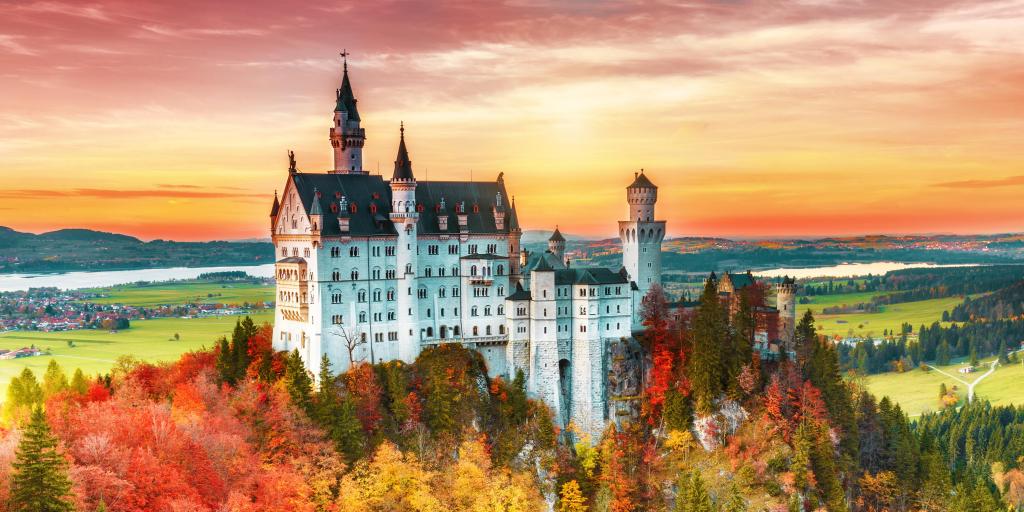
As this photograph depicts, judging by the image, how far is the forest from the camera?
A: 229 ft

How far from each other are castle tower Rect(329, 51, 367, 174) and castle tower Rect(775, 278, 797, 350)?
4498cm

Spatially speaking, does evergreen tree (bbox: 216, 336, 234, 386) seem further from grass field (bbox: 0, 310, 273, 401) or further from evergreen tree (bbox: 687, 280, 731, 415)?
evergreen tree (bbox: 687, 280, 731, 415)

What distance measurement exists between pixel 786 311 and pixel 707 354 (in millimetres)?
14049

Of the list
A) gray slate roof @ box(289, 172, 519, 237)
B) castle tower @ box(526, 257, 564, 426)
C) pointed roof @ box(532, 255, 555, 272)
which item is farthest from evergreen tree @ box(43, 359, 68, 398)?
pointed roof @ box(532, 255, 555, 272)

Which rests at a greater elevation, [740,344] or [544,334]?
[544,334]

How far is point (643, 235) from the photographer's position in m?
105

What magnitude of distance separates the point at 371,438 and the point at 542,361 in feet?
66.7

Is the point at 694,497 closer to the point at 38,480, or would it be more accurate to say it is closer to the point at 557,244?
the point at 557,244

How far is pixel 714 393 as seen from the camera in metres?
92.5

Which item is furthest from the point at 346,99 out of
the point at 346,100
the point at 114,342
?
the point at 114,342

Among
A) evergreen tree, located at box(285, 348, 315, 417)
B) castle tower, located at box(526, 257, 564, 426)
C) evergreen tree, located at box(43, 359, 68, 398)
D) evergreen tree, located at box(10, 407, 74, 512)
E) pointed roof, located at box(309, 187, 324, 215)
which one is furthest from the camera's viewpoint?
castle tower, located at box(526, 257, 564, 426)

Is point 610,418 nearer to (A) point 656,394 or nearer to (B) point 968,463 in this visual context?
(A) point 656,394

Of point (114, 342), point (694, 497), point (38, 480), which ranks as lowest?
point (694, 497)

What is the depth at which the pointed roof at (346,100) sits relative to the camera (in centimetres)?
9625
